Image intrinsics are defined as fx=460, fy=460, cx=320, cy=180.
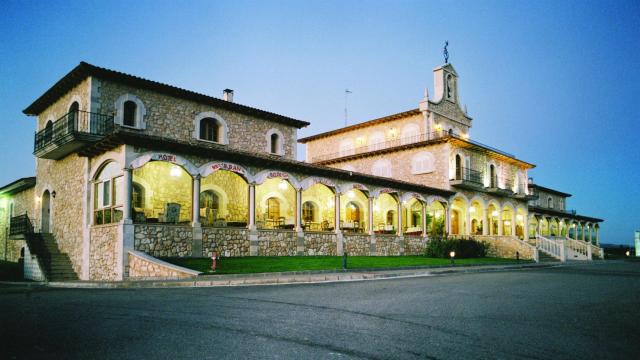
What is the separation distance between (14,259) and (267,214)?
48.4ft

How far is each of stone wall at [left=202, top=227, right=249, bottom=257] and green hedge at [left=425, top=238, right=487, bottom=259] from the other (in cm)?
1203

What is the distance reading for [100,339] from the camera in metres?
5.32

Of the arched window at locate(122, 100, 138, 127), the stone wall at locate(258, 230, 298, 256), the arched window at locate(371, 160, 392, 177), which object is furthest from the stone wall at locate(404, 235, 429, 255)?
the arched window at locate(122, 100, 138, 127)

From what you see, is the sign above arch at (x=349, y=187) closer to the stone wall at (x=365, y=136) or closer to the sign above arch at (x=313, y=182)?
the sign above arch at (x=313, y=182)

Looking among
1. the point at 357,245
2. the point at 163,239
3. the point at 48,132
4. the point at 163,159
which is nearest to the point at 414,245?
the point at 357,245

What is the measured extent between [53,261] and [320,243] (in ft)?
38.7

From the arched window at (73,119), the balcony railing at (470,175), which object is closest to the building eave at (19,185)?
the arched window at (73,119)

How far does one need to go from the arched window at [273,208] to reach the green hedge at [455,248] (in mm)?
9176

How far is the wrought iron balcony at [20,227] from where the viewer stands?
2256 cm

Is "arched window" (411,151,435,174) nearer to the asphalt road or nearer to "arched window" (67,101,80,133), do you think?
"arched window" (67,101,80,133)

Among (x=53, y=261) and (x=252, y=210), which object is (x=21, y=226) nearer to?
(x=53, y=261)

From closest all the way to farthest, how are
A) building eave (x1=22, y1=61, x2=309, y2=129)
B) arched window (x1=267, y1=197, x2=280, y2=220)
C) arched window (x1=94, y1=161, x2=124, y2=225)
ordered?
arched window (x1=94, y1=161, x2=124, y2=225)
building eave (x1=22, y1=61, x2=309, y2=129)
arched window (x1=267, y1=197, x2=280, y2=220)

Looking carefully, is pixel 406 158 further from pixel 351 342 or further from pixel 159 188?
pixel 351 342

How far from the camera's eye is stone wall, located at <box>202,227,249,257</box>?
58.6ft
